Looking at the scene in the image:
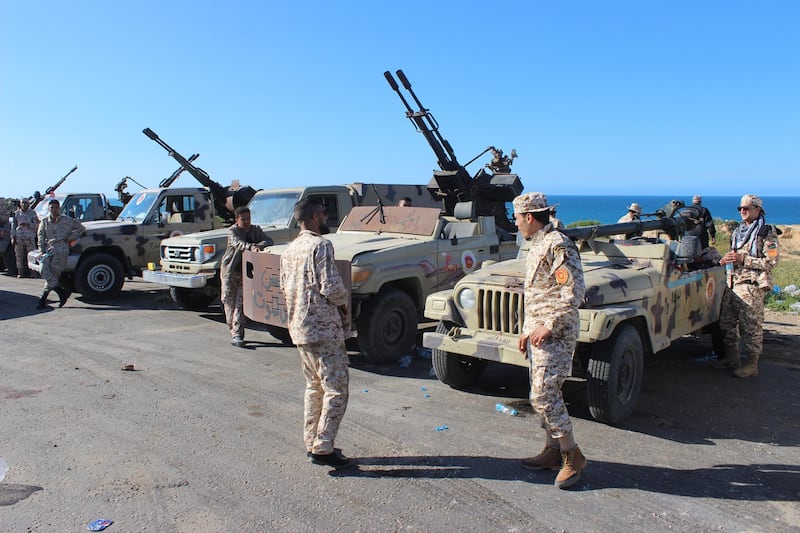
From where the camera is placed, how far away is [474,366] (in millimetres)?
5871

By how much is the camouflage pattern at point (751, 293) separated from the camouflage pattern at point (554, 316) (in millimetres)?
3287

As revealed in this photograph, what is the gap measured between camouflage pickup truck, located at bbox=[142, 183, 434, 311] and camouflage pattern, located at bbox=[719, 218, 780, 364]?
440cm

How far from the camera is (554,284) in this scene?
12.3 ft

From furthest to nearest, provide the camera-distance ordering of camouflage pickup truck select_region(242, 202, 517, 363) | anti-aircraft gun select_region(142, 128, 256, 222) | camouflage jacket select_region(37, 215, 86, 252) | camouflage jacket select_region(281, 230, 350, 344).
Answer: anti-aircraft gun select_region(142, 128, 256, 222) → camouflage jacket select_region(37, 215, 86, 252) → camouflage pickup truck select_region(242, 202, 517, 363) → camouflage jacket select_region(281, 230, 350, 344)

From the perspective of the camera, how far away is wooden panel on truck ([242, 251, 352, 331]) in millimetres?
6281

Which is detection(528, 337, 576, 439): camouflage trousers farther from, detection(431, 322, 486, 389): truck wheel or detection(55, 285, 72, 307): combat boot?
detection(55, 285, 72, 307): combat boot

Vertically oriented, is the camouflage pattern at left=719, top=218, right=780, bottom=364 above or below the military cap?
below

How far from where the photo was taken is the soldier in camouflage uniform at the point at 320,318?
3920mm

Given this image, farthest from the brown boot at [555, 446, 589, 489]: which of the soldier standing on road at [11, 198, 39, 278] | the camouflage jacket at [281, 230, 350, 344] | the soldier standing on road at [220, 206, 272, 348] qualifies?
the soldier standing on road at [11, 198, 39, 278]

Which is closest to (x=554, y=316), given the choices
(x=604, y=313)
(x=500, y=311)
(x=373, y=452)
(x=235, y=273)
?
(x=604, y=313)

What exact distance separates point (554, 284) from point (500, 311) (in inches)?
56.2

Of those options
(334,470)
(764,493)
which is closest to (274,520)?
(334,470)

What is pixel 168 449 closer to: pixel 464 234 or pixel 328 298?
pixel 328 298

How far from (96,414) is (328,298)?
8.18ft
